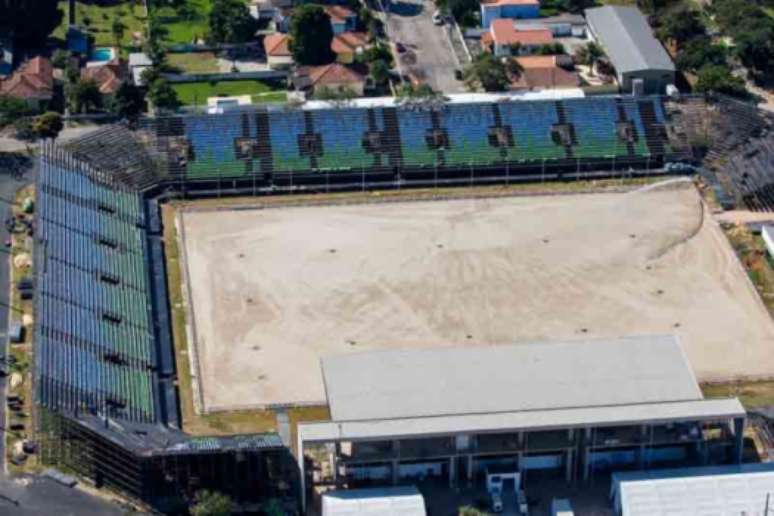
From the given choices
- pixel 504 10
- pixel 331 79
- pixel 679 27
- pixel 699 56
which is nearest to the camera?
pixel 331 79

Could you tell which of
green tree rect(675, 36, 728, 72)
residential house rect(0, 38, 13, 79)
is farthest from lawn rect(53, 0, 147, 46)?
green tree rect(675, 36, 728, 72)

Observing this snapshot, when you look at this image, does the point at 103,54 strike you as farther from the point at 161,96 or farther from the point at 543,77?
the point at 543,77

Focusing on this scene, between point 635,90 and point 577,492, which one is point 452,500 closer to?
point 577,492

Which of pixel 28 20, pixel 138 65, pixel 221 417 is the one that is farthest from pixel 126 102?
pixel 221 417

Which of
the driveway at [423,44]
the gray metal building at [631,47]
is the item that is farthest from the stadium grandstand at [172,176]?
the driveway at [423,44]

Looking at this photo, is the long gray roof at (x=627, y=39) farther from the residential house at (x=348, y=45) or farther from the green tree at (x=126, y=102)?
the green tree at (x=126, y=102)

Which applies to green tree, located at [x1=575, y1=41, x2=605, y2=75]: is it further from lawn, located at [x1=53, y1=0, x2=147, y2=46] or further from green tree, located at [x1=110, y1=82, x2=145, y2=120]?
lawn, located at [x1=53, y1=0, x2=147, y2=46]
